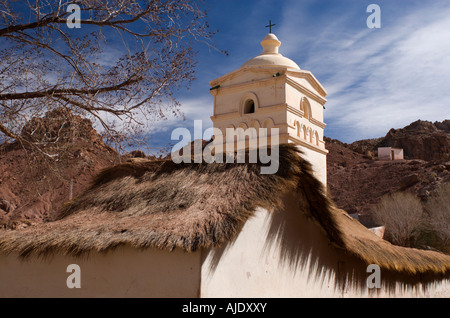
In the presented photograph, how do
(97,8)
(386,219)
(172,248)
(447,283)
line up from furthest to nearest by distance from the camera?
1. (386,219)
2. (447,283)
3. (97,8)
4. (172,248)

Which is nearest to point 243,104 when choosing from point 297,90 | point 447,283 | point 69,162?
point 297,90

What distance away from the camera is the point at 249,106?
20516 mm

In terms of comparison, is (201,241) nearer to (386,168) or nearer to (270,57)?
(270,57)

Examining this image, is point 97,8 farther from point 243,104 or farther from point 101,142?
point 243,104

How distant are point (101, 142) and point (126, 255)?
2.70 m

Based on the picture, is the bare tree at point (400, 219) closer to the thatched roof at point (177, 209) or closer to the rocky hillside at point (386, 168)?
the rocky hillside at point (386, 168)

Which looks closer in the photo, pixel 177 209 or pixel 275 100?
pixel 177 209

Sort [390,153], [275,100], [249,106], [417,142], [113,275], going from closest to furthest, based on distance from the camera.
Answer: [113,275], [275,100], [249,106], [390,153], [417,142]

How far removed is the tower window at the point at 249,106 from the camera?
20.4m

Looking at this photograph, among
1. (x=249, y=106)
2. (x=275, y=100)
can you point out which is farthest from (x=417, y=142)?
(x=275, y=100)

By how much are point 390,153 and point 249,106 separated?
5036 cm

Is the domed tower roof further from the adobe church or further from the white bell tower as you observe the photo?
the adobe church

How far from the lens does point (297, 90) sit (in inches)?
777

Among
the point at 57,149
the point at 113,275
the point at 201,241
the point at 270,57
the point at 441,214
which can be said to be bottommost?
the point at 113,275
